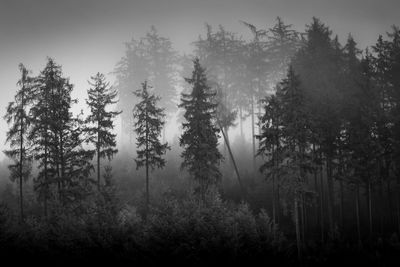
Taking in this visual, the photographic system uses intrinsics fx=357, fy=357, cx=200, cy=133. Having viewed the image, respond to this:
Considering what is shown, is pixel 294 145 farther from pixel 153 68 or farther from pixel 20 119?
pixel 153 68

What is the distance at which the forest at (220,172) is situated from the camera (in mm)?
18073

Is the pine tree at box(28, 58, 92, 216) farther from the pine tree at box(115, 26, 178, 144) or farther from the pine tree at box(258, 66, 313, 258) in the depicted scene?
the pine tree at box(115, 26, 178, 144)

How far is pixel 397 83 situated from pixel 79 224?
98.4ft

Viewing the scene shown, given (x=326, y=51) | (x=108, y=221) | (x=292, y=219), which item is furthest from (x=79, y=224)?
(x=326, y=51)

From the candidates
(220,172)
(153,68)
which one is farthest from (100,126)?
(153,68)

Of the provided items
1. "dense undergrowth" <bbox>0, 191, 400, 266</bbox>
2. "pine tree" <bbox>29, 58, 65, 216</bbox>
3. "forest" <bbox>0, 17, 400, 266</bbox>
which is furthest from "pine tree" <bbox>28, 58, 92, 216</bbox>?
"dense undergrowth" <bbox>0, 191, 400, 266</bbox>

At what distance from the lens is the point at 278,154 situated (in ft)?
86.0

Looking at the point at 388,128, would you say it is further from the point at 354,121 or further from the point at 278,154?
the point at 278,154

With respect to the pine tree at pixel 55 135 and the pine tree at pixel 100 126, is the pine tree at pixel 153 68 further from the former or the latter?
the pine tree at pixel 55 135

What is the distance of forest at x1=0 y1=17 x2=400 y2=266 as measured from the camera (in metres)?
18.1

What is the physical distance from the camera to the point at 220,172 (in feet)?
107

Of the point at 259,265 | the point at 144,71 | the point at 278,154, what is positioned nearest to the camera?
the point at 259,265

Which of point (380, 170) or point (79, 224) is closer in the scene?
point (79, 224)

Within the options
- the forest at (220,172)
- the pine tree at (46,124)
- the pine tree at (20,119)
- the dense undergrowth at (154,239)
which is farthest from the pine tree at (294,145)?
the pine tree at (20,119)
